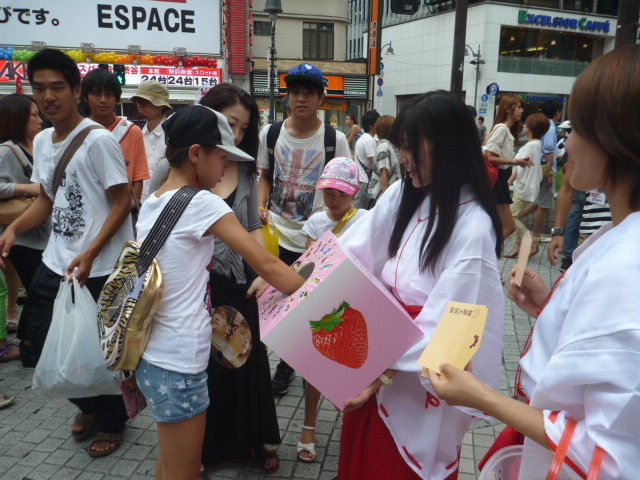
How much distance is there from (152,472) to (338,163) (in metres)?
1.96

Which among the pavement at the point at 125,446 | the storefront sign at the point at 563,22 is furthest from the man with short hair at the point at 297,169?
the storefront sign at the point at 563,22

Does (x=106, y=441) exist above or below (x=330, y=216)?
below

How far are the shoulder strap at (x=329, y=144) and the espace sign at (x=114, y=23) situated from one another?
1164cm

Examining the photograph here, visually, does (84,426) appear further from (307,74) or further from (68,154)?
(307,74)

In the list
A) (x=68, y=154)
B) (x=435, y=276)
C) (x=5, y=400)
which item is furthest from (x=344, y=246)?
(x=5, y=400)

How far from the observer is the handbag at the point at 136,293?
1700mm

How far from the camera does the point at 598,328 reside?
921 mm

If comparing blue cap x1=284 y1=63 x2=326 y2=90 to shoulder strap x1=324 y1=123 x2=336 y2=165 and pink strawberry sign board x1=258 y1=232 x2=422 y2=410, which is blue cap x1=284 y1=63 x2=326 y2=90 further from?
pink strawberry sign board x1=258 y1=232 x2=422 y2=410

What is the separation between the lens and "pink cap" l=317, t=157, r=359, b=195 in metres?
2.89

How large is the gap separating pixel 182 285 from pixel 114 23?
45.2 ft

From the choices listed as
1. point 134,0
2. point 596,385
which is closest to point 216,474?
point 596,385

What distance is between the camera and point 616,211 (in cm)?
107

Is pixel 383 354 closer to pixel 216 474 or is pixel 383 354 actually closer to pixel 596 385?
pixel 596 385

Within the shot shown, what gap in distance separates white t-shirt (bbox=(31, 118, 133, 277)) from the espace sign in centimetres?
1205
